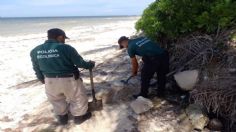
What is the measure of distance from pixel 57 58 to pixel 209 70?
110 inches

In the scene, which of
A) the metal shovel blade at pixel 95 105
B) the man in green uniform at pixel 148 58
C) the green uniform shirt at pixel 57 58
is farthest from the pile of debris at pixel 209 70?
the green uniform shirt at pixel 57 58

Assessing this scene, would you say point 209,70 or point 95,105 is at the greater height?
point 209,70

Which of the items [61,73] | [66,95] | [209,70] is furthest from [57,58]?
[209,70]

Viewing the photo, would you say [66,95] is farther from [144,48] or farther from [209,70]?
[209,70]

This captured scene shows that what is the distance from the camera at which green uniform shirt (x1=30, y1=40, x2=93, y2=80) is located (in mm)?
6191

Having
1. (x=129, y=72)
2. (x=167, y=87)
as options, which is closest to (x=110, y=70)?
(x=129, y=72)

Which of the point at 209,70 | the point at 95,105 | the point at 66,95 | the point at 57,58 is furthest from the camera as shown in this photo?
the point at 95,105

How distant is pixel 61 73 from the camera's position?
6285mm

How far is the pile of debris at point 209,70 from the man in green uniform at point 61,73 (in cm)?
191

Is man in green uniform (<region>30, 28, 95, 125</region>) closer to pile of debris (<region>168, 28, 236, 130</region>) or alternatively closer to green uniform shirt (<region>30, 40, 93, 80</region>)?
green uniform shirt (<region>30, 40, 93, 80</region>)

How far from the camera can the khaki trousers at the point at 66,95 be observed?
634cm

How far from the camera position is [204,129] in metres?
6.02

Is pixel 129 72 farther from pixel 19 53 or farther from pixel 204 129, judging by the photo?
pixel 19 53

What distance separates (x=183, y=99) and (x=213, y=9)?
1.92 meters
